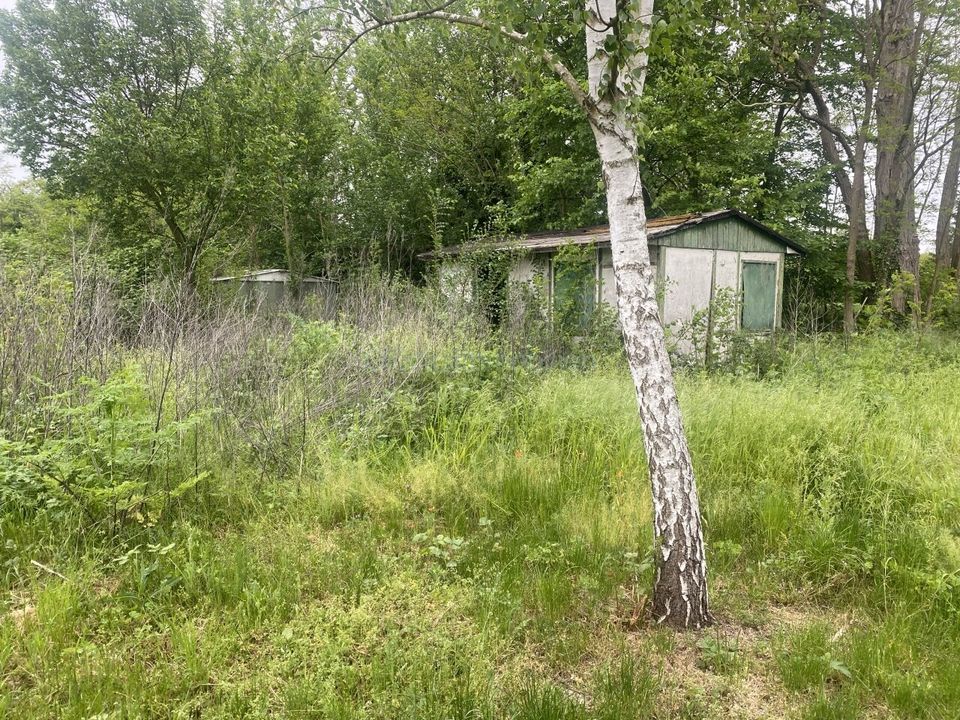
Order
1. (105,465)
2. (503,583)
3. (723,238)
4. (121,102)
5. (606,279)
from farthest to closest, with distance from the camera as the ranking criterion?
(121,102) → (723,238) → (606,279) → (105,465) → (503,583)

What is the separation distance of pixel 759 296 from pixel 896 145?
4967 mm

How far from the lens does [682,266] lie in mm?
10367

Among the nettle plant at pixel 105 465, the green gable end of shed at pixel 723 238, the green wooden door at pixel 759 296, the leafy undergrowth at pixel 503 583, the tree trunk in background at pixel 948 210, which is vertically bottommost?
the leafy undergrowth at pixel 503 583

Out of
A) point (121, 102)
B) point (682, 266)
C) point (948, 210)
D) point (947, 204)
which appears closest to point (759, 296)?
point (682, 266)

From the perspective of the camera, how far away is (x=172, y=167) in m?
12.1

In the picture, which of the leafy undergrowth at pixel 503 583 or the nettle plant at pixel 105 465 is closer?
the leafy undergrowth at pixel 503 583

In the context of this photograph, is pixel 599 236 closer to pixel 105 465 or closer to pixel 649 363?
pixel 649 363

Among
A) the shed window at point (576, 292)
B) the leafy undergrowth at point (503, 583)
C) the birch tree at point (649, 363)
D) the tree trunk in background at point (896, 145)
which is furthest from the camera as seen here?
the tree trunk in background at point (896, 145)

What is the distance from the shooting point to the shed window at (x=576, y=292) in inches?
421

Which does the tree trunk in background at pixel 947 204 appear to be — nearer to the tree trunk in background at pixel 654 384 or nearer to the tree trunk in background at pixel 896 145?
the tree trunk in background at pixel 896 145

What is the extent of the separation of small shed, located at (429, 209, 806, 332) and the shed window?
2 cm

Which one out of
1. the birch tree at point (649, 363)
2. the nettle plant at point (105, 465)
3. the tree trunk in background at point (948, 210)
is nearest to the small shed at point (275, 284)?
the nettle plant at point (105, 465)

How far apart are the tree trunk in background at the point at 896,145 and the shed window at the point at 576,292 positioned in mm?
6009

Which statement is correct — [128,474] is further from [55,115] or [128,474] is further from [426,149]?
[426,149]
